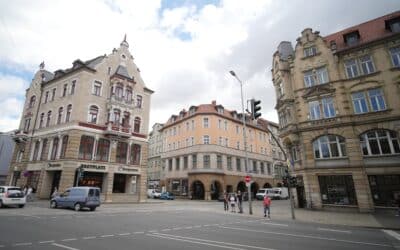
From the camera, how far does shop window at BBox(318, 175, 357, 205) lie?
2188 cm

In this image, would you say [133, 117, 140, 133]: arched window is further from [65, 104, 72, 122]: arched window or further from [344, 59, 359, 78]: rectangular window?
[344, 59, 359, 78]: rectangular window

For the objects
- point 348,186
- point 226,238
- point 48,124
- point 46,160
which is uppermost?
point 48,124

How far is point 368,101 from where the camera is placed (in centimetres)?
2264

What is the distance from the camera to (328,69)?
989 inches

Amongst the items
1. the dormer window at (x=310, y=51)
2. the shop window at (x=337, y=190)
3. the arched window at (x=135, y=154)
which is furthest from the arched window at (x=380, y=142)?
the arched window at (x=135, y=154)

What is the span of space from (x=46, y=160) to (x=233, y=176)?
105 feet

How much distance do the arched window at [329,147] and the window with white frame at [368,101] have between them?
329 cm

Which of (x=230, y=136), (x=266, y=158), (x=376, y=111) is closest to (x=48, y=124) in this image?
(x=230, y=136)

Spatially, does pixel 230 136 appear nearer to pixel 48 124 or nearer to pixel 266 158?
pixel 266 158

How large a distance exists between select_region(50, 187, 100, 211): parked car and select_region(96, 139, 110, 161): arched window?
33.0ft

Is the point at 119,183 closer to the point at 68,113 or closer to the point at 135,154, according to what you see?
the point at 135,154

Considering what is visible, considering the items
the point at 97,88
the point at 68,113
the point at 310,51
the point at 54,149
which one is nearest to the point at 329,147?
the point at 310,51

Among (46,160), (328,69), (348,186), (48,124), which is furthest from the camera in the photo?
(48,124)

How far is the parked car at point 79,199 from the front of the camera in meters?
18.9
